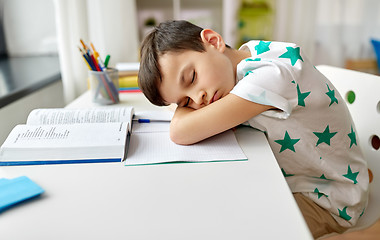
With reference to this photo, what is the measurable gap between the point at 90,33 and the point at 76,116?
1285 mm

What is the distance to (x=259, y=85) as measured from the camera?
802 mm

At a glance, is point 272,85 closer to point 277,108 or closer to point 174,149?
point 277,108

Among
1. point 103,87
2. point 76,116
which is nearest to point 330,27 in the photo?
point 103,87

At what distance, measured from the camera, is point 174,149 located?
2.66ft

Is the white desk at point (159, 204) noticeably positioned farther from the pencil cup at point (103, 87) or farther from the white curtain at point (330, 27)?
the white curtain at point (330, 27)

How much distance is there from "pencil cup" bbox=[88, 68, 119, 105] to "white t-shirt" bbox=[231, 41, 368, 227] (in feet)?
1.64

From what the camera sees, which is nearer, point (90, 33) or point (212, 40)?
point (212, 40)

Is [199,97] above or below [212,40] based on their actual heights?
below

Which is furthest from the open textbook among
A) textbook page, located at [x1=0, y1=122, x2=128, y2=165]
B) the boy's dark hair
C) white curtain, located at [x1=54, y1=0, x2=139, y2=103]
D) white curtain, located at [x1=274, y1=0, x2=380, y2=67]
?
white curtain, located at [x1=274, y1=0, x2=380, y2=67]

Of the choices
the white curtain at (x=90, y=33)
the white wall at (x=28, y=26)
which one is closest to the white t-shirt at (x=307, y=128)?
the white curtain at (x=90, y=33)

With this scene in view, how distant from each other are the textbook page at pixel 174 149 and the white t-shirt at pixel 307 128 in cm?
10

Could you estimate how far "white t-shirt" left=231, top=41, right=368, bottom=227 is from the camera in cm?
81

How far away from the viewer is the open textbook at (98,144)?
77 cm

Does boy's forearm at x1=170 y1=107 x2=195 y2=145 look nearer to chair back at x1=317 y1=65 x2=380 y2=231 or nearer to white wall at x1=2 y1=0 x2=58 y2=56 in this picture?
Result: chair back at x1=317 y1=65 x2=380 y2=231
